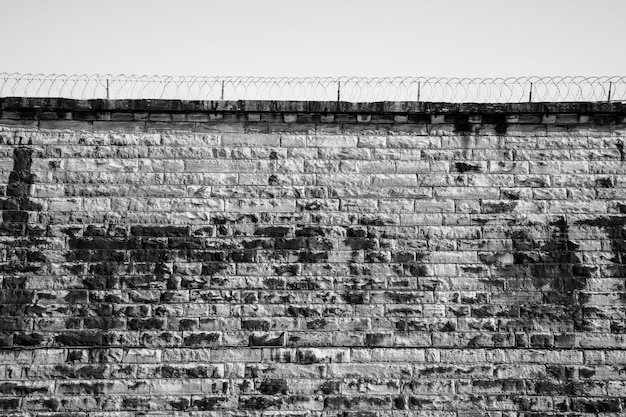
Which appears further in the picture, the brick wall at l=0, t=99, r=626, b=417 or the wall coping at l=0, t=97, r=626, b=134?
the wall coping at l=0, t=97, r=626, b=134

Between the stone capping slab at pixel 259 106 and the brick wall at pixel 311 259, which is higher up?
the stone capping slab at pixel 259 106

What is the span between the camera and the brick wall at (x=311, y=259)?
16.0 feet

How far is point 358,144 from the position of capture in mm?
5270

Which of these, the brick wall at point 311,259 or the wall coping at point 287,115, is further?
the wall coping at point 287,115

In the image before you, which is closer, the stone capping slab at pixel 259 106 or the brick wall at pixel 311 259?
the brick wall at pixel 311 259

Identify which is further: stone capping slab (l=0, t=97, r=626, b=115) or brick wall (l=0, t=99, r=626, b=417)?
stone capping slab (l=0, t=97, r=626, b=115)

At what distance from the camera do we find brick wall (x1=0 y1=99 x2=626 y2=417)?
4867mm

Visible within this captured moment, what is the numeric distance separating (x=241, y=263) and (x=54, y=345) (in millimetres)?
1929

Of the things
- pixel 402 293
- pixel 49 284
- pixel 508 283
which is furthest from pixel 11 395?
pixel 508 283

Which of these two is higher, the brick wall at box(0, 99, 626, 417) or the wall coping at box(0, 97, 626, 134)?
the wall coping at box(0, 97, 626, 134)

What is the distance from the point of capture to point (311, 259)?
5.04m

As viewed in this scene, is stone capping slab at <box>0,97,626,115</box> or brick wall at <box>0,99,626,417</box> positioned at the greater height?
stone capping slab at <box>0,97,626,115</box>

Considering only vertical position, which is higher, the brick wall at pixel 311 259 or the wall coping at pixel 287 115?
the wall coping at pixel 287 115

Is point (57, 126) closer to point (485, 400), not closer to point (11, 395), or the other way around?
point (11, 395)
